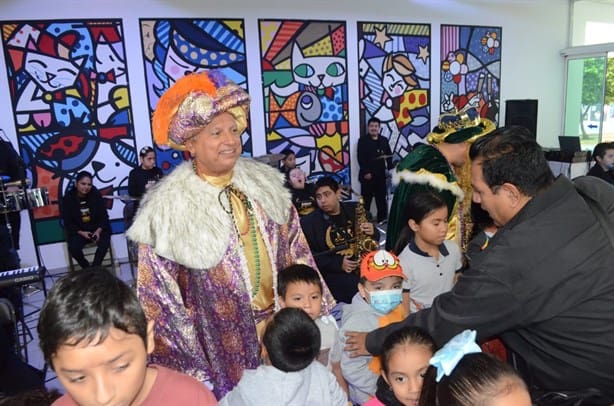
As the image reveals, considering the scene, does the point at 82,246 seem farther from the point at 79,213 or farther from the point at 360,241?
the point at 360,241

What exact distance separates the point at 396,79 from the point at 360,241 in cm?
519

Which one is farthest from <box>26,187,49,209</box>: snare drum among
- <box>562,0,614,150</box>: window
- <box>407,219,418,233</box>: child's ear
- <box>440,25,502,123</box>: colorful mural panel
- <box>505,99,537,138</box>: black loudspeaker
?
<box>562,0,614,150</box>: window

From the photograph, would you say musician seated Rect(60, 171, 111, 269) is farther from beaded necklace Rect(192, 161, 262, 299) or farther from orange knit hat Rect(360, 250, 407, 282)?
orange knit hat Rect(360, 250, 407, 282)

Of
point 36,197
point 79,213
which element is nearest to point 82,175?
point 79,213

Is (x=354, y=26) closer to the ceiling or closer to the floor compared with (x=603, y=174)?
closer to the ceiling

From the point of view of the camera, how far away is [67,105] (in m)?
6.10

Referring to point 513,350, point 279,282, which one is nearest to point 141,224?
point 279,282

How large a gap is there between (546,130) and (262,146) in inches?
296

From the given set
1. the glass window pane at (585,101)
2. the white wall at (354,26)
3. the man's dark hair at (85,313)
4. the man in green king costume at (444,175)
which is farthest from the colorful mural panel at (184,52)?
the glass window pane at (585,101)

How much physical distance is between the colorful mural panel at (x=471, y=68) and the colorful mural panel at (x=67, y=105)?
5.86m

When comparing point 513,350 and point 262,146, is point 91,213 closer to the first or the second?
point 262,146

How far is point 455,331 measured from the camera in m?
1.67

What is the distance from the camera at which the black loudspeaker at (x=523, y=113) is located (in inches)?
381

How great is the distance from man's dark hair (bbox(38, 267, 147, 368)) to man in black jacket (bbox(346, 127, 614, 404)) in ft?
3.54
